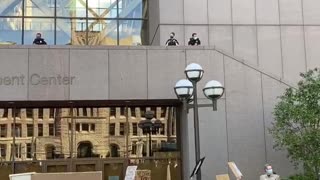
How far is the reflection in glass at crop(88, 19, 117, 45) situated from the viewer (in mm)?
26531

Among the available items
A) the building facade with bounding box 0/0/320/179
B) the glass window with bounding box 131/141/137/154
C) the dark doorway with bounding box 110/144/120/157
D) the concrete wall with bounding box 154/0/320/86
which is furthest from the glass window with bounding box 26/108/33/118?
the concrete wall with bounding box 154/0/320/86

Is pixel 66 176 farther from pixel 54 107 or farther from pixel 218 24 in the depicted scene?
pixel 218 24

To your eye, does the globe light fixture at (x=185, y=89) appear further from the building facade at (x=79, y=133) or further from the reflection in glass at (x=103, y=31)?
the reflection in glass at (x=103, y=31)

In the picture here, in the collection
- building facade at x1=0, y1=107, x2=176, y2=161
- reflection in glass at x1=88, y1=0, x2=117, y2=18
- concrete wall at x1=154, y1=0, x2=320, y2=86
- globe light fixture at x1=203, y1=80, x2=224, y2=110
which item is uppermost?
reflection in glass at x1=88, y1=0, x2=117, y2=18

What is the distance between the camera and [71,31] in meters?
26.5

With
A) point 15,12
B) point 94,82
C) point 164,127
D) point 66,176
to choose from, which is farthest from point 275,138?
point 15,12

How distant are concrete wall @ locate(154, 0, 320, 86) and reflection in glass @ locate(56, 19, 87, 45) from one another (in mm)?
4422

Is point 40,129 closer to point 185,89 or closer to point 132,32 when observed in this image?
point 185,89

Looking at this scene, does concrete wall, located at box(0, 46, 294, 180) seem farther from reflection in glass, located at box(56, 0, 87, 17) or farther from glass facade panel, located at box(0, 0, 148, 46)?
reflection in glass, located at box(56, 0, 87, 17)

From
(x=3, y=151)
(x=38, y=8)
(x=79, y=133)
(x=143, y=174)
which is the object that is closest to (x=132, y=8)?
(x=38, y=8)

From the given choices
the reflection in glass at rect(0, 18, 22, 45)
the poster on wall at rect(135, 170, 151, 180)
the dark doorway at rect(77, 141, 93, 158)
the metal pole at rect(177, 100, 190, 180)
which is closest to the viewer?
the metal pole at rect(177, 100, 190, 180)

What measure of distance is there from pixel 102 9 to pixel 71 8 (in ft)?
5.04

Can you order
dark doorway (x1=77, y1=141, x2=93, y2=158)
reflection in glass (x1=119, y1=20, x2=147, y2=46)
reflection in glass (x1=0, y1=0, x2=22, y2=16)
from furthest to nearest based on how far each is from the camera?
1. reflection in glass (x1=119, y1=20, x2=147, y2=46)
2. reflection in glass (x1=0, y1=0, x2=22, y2=16)
3. dark doorway (x1=77, y1=141, x2=93, y2=158)

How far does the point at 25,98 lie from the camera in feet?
61.9
